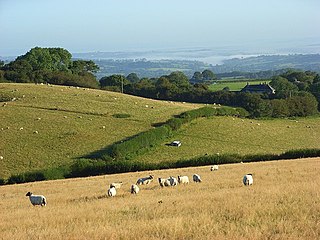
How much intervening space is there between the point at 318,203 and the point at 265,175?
13.1m

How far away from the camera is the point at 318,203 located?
14344 mm

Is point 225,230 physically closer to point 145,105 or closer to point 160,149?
point 160,149

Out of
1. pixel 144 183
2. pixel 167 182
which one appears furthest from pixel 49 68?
pixel 167 182

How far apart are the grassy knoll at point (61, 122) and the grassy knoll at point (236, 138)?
6345 millimetres

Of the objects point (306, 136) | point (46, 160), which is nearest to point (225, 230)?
point (46, 160)

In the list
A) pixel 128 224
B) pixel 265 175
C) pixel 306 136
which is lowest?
pixel 306 136

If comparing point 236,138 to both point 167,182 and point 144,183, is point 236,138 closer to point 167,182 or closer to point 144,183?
point 144,183

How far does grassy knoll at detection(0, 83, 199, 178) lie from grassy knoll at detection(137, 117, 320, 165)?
6.35 m

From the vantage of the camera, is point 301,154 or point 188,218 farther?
point 301,154

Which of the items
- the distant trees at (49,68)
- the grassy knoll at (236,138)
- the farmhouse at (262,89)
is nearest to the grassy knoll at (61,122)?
the grassy knoll at (236,138)

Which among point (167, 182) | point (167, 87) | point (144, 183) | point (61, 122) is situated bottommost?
point (61, 122)

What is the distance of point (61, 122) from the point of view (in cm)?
6494

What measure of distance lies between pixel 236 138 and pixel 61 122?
25064mm

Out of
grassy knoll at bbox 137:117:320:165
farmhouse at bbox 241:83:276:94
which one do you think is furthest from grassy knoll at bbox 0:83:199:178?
farmhouse at bbox 241:83:276:94
